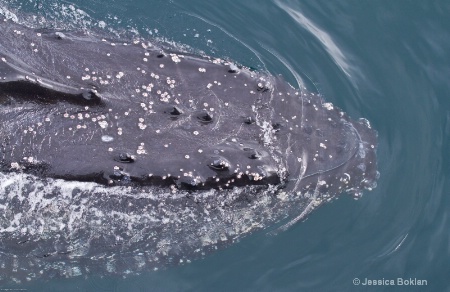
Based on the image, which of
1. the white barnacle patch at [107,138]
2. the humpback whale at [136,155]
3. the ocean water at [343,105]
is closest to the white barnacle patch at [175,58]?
the humpback whale at [136,155]

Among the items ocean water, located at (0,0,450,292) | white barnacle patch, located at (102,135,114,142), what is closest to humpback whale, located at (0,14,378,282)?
white barnacle patch, located at (102,135,114,142)

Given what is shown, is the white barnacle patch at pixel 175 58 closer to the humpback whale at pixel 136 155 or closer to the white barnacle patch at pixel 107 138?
the humpback whale at pixel 136 155

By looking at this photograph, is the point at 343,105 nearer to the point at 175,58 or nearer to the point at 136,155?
the point at 175,58

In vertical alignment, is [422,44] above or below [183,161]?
above

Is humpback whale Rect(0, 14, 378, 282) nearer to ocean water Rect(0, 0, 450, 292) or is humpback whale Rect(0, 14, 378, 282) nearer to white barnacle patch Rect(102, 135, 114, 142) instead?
white barnacle patch Rect(102, 135, 114, 142)

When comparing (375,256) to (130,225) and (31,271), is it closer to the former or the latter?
(130,225)

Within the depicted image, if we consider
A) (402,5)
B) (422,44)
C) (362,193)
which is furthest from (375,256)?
(402,5)
